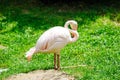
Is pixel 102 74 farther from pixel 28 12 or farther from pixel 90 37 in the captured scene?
pixel 28 12

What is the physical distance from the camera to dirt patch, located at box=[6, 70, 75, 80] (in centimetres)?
730

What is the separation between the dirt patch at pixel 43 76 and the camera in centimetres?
730

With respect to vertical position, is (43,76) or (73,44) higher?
(73,44)

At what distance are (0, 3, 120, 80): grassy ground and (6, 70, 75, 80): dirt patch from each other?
0.82 feet

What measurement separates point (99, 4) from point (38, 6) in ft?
7.08

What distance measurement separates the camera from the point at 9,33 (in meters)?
11.7

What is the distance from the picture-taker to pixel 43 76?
24.2 feet

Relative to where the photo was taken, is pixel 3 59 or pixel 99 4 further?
pixel 99 4

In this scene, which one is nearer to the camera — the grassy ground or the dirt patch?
the dirt patch

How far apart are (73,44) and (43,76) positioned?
2851mm

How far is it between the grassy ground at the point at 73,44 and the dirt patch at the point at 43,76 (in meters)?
0.25

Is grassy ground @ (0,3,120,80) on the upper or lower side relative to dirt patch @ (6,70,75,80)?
upper

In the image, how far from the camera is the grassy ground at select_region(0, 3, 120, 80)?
8188 mm

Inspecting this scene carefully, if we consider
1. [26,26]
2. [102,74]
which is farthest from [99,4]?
[102,74]
